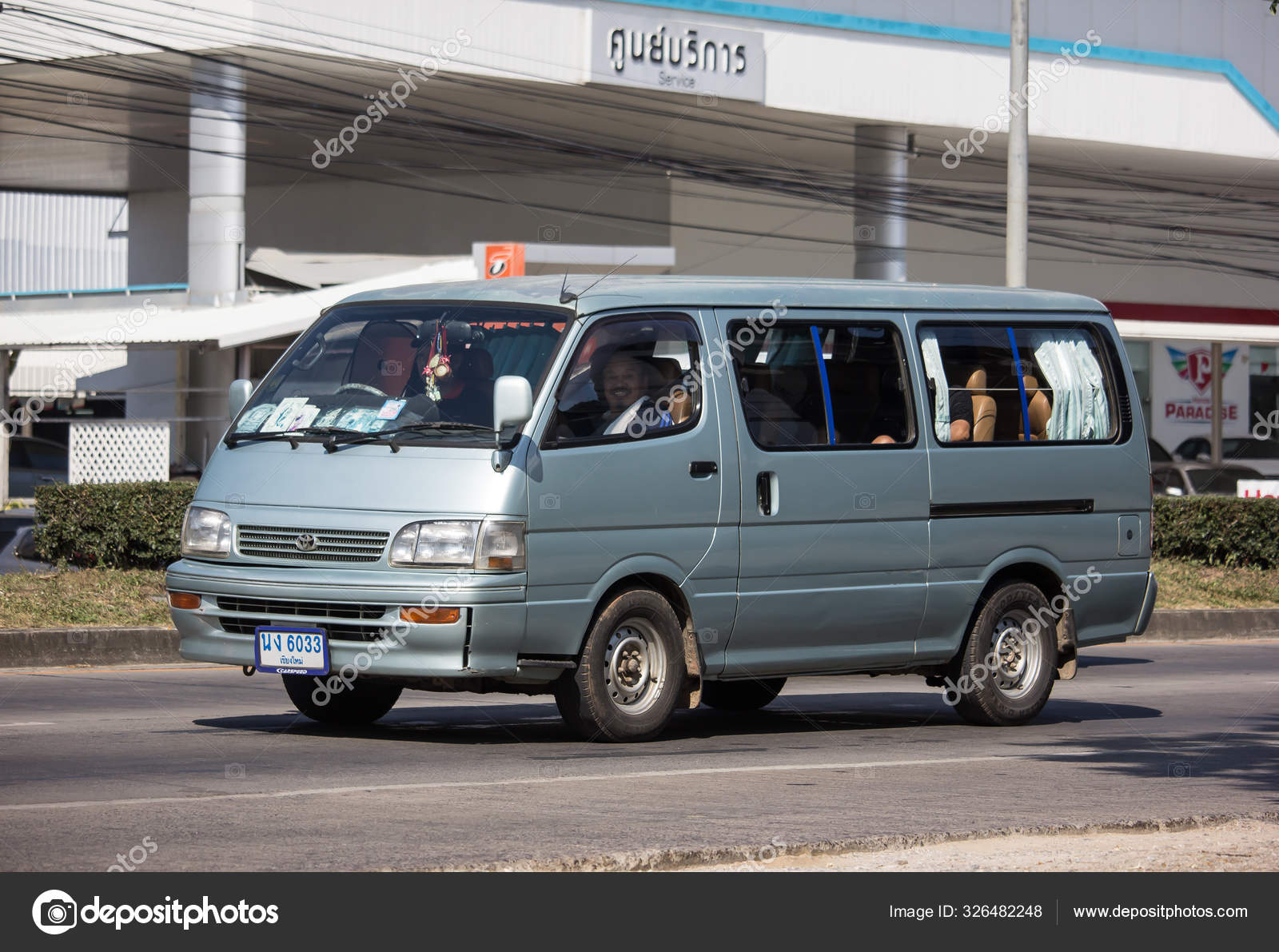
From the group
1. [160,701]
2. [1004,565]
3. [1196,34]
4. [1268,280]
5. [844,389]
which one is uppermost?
[1196,34]

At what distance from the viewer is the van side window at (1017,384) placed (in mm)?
10234

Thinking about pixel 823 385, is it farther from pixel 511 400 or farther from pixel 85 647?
pixel 85 647

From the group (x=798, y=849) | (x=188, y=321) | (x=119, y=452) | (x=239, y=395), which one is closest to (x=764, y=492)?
(x=239, y=395)

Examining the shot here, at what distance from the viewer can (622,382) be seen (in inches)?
353

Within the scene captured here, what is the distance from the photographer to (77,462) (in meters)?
18.6

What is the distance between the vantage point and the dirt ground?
19.6 feet

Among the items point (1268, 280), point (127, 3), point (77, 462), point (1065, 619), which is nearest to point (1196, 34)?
point (1268, 280)

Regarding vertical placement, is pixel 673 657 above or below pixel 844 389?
below

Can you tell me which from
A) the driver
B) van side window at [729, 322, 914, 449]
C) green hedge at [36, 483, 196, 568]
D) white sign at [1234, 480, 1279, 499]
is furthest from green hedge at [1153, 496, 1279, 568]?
the driver

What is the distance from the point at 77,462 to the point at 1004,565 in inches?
441

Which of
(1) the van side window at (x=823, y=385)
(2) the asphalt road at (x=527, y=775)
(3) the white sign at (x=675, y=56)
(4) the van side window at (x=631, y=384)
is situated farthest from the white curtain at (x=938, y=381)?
(3) the white sign at (x=675, y=56)

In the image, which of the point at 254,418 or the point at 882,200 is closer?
the point at 254,418

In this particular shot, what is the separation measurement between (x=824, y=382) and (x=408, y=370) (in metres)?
2.21
